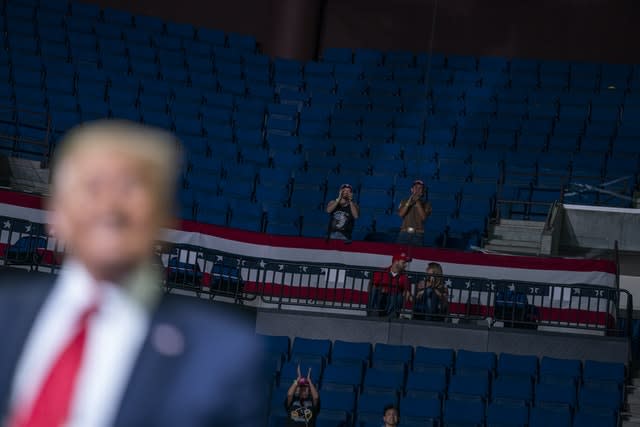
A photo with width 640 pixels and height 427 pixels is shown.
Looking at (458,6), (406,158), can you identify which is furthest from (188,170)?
(458,6)

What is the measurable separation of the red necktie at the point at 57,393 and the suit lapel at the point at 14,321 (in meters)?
0.04

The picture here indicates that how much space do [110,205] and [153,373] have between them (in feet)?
0.63

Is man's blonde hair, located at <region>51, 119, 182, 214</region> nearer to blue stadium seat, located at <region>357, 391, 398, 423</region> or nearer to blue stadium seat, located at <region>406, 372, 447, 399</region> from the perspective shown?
blue stadium seat, located at <region>357, 391, 398, 423</region>

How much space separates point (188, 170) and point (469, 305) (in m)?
5.96

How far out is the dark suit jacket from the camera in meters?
1.18

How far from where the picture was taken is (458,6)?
73.4ft

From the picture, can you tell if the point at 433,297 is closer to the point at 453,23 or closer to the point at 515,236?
the point at 515,236

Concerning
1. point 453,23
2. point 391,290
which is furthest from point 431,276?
point 453,23

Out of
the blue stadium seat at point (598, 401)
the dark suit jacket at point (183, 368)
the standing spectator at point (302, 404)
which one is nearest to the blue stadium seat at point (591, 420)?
the blue stadium seat at point (598, 401)

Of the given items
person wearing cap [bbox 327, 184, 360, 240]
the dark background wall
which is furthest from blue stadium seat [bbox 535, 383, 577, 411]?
the dark background wall

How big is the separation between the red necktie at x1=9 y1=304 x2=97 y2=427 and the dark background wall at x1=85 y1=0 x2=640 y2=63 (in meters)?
20.4

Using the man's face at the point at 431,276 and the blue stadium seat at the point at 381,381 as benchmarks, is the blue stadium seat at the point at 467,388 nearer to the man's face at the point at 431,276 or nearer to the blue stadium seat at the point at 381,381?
the blue stadium seat at the point at 381,381

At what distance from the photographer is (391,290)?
1293 cm

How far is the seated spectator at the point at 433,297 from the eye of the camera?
→ 41.8ft
